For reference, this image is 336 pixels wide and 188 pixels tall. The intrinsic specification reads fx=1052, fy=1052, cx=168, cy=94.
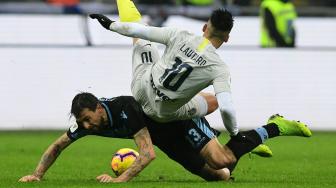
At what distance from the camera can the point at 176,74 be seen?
10.7m

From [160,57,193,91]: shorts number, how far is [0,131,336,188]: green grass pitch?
40.1 inches

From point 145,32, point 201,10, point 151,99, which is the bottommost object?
point 201,10

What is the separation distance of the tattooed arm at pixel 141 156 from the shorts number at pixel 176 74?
53 centimetres

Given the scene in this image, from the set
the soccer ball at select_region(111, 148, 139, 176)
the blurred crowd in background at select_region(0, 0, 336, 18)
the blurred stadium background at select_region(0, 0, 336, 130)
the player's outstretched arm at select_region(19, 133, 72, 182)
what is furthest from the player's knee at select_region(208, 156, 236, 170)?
the blurred crowd in background at select_region(0, 0, 336, 18)

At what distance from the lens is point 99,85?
2011cm

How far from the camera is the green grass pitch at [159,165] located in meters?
11.0

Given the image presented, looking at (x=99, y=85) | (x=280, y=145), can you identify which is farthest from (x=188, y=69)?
(x=99, y=85)

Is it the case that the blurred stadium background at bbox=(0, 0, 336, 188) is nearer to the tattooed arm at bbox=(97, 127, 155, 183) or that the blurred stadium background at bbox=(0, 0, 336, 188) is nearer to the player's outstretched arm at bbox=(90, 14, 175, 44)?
the tattooed arm at bbox=(97, 127, 155, 183)

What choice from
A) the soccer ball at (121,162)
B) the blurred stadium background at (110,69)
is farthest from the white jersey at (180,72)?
the blurred stadium background at (110,69)

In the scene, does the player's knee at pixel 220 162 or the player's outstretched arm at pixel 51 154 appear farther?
the player's outstretched arm at pixel 51 154

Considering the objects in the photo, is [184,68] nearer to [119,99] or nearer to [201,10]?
[119,99]

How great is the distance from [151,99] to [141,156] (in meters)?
0.73

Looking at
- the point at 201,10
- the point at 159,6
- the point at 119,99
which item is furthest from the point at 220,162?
the point at 201,10

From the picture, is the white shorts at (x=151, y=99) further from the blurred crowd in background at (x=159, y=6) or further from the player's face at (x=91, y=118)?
the blurred crowd in background at (x=159, y=6)
